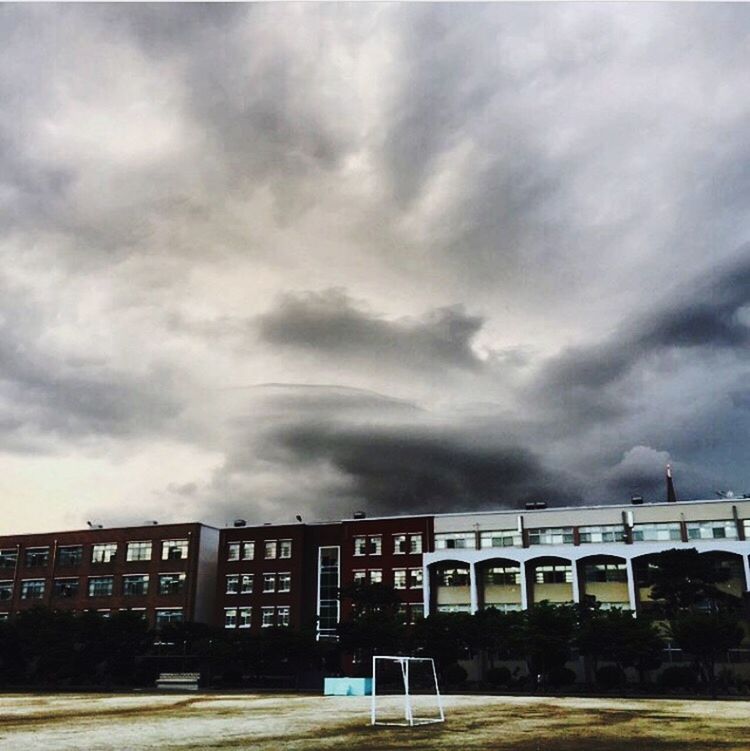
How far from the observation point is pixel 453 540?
8275 cm

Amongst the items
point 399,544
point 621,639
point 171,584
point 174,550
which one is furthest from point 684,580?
point 174,550

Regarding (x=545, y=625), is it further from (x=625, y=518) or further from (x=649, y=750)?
(x=649, y=750)

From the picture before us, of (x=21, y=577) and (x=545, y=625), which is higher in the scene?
(x=21, y=577)

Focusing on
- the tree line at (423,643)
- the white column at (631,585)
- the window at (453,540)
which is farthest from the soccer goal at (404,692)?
the white column at (631,585)

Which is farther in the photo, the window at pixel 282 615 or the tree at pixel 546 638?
the window at pixel 282 615

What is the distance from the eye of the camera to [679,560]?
213ft

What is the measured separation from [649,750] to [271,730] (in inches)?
475

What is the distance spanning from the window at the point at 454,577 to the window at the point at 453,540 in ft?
8.86

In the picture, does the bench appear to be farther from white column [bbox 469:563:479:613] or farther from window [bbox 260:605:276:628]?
white column [bbox 469:563:479:613]

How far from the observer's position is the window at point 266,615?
8600cm

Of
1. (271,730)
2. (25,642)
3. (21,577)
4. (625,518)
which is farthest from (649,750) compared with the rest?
(21,577)

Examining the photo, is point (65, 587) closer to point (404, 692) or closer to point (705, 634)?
point (404, 692)

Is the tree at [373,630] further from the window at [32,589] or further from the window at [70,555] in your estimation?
the window at [32,589]

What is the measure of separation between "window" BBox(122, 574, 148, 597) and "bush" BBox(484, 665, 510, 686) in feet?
134
